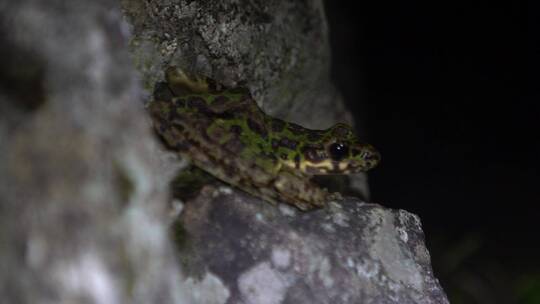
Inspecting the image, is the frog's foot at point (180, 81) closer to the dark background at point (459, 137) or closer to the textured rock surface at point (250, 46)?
the textured rock surface at point (250, 46)

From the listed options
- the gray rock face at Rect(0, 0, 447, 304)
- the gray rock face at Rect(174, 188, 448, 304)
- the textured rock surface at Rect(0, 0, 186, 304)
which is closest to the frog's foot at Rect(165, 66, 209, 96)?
the gray rock face at Rect(174, 188, 448, 304)

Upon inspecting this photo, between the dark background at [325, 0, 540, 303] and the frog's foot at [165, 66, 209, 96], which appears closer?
the frog's foot at [165, 66, 209, 96]

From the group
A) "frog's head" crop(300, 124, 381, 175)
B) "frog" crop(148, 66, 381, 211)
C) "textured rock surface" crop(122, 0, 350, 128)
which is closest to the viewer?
"frog" crop(148, 66, 381, 211)

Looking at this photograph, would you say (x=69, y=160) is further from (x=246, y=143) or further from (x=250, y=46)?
(x=250, y=46)

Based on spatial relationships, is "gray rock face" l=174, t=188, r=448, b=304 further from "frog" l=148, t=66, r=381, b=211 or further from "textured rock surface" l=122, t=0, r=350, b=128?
"textured rock surface" l=122, t=0, r=350, b=128

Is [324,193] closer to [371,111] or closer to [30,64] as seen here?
[30,64]

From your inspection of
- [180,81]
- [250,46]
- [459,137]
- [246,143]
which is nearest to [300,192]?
[246,143]

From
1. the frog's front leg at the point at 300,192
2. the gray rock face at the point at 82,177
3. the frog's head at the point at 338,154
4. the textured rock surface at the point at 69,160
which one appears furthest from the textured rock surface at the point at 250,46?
the textured rock surface at the point at 69,160

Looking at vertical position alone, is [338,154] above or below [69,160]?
above
